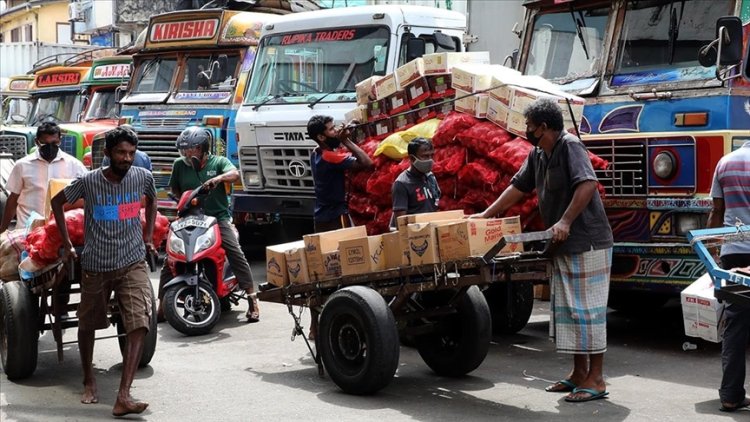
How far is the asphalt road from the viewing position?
6.57 metres

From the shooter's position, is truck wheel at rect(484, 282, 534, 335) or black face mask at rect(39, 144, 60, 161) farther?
black face mask at rect(39, 144, 60, 161)

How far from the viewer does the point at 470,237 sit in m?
6.53

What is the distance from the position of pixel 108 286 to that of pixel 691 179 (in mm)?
4010

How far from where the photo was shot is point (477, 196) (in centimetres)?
809

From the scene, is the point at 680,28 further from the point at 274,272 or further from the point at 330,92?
the point at 330,92

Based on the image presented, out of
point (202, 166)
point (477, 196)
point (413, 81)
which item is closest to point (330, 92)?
point (202, 166)

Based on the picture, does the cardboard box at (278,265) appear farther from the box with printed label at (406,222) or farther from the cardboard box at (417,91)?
the cardboard box at (417,91)

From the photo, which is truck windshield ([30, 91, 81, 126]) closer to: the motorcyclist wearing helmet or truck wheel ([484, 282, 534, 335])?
the motorcyclist wearing helmet

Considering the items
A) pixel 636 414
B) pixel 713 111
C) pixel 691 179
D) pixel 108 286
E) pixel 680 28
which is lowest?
pixel 636 414

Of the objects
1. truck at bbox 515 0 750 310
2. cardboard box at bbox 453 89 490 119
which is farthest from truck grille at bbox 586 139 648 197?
cardboard box at bbox 453 89 490 119

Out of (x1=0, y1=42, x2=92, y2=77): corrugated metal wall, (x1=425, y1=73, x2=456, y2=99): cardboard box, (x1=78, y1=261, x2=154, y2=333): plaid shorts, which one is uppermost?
(x1=0, y1=42, x2=92, y2=77): corrugated metal wall

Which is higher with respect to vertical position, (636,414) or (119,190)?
(119,190)

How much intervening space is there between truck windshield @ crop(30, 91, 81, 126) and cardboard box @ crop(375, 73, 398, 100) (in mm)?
11464

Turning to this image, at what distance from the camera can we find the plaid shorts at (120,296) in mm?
6750
